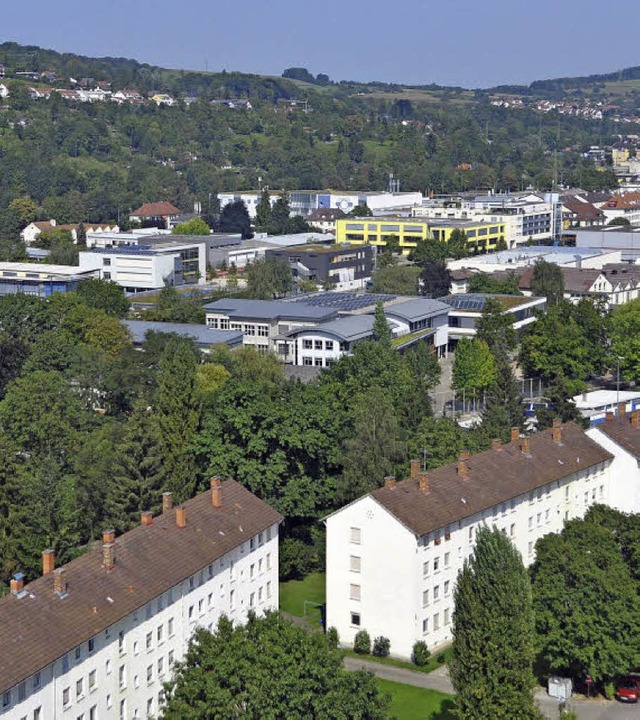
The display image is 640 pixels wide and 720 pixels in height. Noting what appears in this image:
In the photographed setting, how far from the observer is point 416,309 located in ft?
220

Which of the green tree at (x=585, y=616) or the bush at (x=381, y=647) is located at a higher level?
the green tree at (x=585, y=616)

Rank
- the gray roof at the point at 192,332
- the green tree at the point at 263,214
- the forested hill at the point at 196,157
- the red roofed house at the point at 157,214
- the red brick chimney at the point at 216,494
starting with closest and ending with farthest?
the red brick chimney at the point at 216,494, the gray roof at the point at 192,332, the green tree at the point at 263,214, the red roofed house at the point at 157,214, the forested hill at the point at 196,157

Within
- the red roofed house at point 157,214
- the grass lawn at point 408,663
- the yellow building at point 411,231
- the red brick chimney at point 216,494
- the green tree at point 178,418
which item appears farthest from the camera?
the red roofed house at point 157,214

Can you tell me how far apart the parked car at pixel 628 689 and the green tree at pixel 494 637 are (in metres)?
5.61

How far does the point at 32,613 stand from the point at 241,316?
136 feet

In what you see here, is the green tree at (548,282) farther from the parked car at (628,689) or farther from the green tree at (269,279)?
the parked car at (628,689)

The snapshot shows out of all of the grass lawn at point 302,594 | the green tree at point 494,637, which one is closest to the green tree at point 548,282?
the grass lawn at point 302,594

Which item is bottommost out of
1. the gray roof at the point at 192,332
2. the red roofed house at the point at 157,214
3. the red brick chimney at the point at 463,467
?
the red roofed house at the point at 157,214

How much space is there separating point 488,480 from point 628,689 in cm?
680

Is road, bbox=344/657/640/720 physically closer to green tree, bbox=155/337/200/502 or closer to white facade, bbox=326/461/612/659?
white facade, bbox=326/461/612/659

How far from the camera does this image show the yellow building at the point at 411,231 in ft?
336

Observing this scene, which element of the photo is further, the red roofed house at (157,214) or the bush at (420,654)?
the red roofed house at (157,214)

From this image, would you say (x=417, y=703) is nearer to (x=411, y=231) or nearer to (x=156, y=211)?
(x=411, y=231)

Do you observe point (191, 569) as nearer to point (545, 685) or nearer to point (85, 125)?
point (545, 685)
